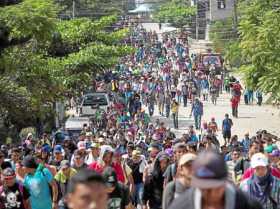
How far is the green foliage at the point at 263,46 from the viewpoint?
3098 centimetres

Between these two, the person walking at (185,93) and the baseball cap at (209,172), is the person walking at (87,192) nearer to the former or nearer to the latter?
the baseball cap at (209,172)

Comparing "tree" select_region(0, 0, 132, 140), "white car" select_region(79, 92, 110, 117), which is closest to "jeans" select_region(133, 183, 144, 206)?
"tree" select_region(0, 0, 132, 140)

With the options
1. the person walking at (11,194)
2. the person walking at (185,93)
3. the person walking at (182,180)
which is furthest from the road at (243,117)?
the person walking at (182,180)

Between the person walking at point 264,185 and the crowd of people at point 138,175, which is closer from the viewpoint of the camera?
the crowd of people at point 138,175

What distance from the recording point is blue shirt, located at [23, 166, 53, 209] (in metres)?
11.8

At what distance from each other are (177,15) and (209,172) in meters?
114

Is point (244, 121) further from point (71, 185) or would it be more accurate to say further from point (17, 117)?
point (71, 185)

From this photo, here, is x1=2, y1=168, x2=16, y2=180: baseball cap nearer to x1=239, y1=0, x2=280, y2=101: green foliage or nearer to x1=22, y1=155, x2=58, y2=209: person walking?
x1=22, y1=155, x2=58, y2=209: person walking

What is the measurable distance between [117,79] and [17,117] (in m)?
27.3

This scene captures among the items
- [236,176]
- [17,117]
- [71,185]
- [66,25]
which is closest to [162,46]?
[66,25]

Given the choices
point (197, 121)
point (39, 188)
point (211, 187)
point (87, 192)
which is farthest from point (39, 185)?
point (197, 121)

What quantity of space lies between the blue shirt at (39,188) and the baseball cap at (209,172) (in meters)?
6.69

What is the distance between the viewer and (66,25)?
136 feet

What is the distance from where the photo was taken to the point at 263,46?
107ft
